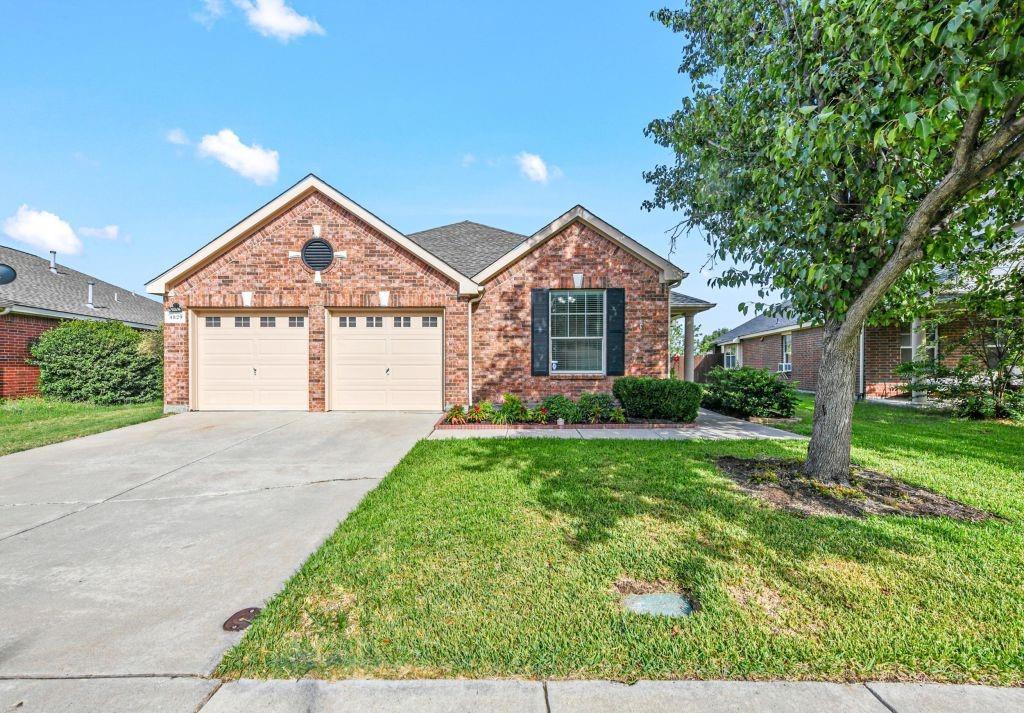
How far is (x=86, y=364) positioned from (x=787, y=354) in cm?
2421

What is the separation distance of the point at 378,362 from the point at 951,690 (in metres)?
9.96

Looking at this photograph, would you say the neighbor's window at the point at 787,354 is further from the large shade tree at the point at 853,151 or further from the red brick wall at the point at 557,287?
the large shade tree at the point at 853,151

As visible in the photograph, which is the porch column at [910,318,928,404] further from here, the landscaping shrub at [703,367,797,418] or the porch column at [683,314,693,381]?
the porch column at [683,314,693,381]

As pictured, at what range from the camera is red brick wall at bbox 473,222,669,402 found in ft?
34.0

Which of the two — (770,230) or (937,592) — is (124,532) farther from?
(770,230)

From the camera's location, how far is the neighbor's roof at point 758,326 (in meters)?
18.0

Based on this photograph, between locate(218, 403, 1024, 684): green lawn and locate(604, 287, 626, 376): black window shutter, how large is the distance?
18.5 ft

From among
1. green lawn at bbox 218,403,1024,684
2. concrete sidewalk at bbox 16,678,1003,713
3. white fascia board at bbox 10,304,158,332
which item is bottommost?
concrete sidewalk at bbox 16,678,1003,713

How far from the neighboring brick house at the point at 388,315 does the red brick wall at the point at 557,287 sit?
1.0 inches

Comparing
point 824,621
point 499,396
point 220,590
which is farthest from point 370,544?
point 499,396

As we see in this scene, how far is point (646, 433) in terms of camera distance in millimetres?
7746

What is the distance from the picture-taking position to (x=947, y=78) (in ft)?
10.6

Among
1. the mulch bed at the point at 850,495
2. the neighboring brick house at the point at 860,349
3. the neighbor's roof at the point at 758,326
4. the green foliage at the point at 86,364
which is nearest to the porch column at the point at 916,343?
the neighboring brick house at the point at 860,349

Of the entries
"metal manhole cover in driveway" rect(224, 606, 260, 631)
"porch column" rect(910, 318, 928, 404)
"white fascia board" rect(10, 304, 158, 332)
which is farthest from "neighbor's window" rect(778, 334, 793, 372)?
"white fascia board" rect(10, 304, 158, 332)
